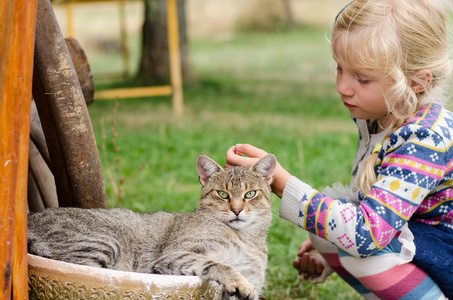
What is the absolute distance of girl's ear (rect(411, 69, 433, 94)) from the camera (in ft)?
7.01

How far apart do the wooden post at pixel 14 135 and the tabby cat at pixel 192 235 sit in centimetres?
43


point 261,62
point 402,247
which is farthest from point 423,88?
point 261,62

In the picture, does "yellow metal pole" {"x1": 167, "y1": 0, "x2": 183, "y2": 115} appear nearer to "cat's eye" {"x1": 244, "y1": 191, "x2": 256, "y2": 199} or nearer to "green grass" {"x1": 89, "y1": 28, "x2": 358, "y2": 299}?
"green grass" {"x1": 89, "y1": 28, "x2": 358, "y2": 299}

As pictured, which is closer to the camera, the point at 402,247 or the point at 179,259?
the point at 179,259

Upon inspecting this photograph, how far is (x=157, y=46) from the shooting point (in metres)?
9.52

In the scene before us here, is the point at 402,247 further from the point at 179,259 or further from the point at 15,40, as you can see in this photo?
the point at 15,40

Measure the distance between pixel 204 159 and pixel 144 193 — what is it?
203 cm

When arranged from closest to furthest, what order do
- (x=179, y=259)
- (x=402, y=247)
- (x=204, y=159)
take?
(x=179, y=259) < (x=402, y=247) < (x=204, y=159)

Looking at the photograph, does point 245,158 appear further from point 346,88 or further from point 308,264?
point 308,264

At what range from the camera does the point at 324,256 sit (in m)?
2.55

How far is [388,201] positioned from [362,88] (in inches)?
18.8

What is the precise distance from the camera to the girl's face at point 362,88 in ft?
7.01

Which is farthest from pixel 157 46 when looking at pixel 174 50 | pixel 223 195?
pixel 223 195

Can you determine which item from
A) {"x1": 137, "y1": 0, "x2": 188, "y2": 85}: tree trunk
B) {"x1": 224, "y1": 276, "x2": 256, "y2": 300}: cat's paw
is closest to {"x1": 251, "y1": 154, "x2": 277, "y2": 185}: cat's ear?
{"x1": 224, "y1": 276, "x2": 256, "y2": 300}: cat's paw
